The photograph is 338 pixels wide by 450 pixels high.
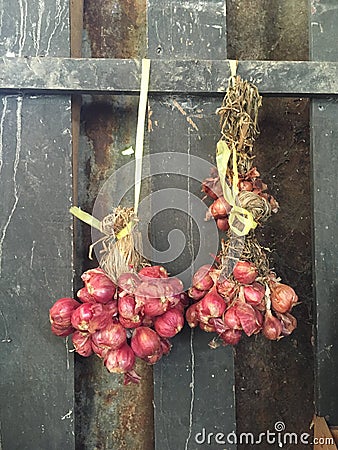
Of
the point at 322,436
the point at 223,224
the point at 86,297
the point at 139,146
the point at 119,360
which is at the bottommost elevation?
the point at 322,436

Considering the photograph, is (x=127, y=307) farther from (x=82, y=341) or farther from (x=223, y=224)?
(x=223, y=224)

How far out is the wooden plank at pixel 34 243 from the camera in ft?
3.16

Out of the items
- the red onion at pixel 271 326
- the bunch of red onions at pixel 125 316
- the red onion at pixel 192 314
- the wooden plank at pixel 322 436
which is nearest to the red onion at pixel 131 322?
the bunch of red onions at pixel 125 316

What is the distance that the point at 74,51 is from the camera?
3.40 ft

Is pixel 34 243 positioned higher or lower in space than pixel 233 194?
lower

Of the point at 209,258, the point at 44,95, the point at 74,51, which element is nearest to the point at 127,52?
the point at 74,51

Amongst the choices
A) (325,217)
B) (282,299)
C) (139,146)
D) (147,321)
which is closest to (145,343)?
(147,321)

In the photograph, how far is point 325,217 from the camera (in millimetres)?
1018

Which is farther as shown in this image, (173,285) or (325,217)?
(325,217)

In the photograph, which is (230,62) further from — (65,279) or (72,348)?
(72,348)

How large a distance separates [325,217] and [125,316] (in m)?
0.48

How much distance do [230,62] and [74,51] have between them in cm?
33

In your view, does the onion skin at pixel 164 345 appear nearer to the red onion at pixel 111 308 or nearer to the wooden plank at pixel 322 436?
the red onion at pixel 111 308

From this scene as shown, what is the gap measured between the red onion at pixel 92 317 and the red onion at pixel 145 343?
0.06 meters
